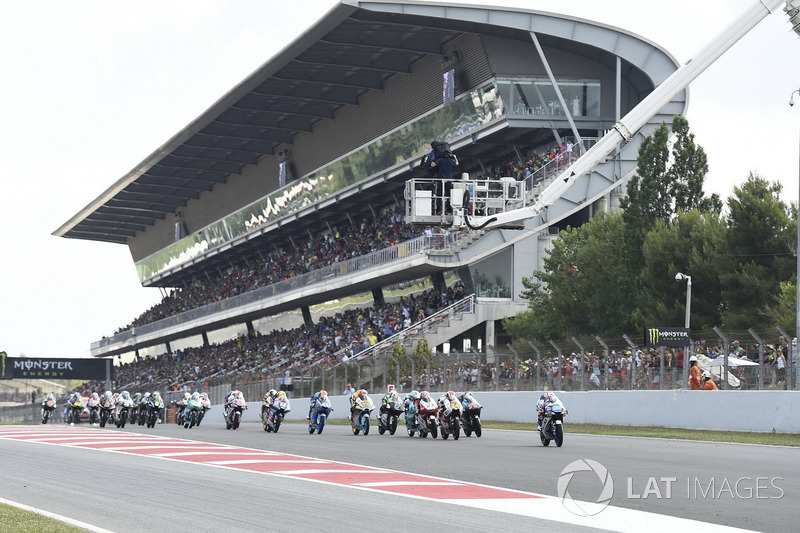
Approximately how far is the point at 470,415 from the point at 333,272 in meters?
30.1

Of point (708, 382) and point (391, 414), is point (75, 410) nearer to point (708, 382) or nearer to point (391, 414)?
point (391, 414)

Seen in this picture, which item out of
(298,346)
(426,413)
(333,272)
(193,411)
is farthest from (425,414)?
(298,346)

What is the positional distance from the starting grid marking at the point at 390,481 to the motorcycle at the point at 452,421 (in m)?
5.29

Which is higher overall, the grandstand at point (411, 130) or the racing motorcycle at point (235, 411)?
the grandstand at point (411, 130)

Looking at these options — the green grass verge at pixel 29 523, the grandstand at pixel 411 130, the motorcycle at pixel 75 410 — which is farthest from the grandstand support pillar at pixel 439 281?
the green grass verge at pixel 29 523

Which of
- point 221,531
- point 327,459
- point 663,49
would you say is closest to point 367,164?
point 663,49

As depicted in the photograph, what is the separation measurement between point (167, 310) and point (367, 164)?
1371 inches

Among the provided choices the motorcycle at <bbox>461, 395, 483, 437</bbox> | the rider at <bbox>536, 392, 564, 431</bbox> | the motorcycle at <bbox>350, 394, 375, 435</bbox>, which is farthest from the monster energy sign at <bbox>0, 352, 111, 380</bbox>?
the rider at <bbox>536, 392, 564, 431</bbox>

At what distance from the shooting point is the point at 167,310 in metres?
87.6

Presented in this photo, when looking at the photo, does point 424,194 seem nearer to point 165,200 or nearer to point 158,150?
point 158,150

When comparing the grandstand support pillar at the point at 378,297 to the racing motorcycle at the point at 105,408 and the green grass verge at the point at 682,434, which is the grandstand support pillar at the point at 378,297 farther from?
the green grass verge at the point at 682,434

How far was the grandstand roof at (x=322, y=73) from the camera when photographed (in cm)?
4628

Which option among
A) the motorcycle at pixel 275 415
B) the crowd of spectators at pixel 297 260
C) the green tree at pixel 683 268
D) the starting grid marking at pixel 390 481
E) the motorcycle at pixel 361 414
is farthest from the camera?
the crowd of spectators at pixel 297 260

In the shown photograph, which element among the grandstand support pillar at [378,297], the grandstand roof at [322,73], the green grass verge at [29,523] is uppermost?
the grandstand roof at [322,73]
